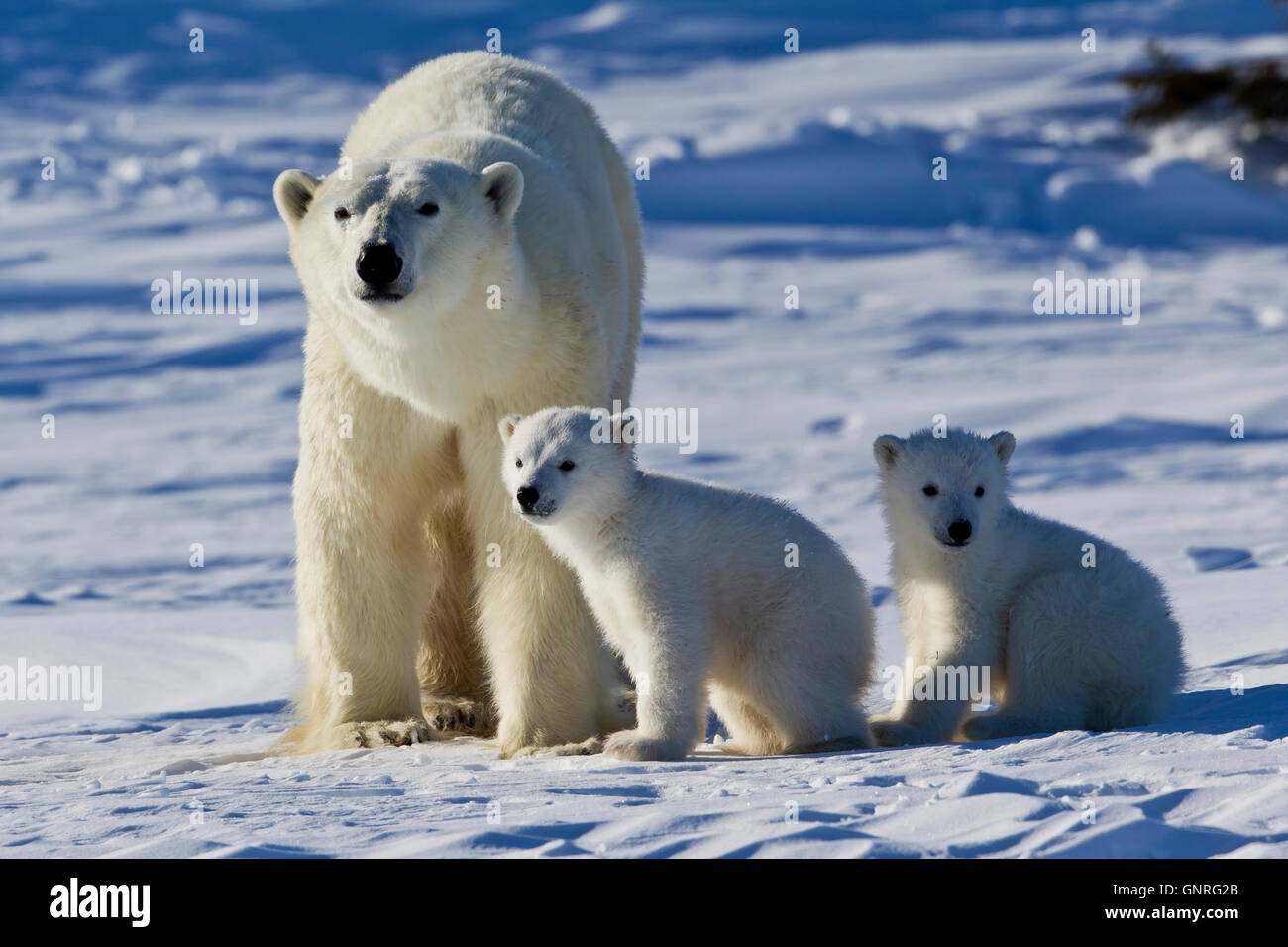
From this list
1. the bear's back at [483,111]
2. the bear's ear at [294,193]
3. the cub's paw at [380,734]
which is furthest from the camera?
the bear's back at [483,111]

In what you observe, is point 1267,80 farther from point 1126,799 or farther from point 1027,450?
point 1126,799

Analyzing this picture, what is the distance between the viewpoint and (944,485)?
3941mm

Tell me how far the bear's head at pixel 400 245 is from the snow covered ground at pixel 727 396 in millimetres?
1095

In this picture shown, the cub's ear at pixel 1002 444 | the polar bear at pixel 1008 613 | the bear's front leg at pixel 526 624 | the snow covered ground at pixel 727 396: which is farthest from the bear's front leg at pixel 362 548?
the cub's ear at pixel 1002 444

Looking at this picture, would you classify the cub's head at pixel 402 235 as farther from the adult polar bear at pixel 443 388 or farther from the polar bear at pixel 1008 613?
the polar bear at pixel 1008 613

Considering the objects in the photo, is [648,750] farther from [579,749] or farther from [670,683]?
[579,749]

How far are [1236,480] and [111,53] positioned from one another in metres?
24.9

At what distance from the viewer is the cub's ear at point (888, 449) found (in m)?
4.06

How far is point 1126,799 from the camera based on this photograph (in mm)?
2951

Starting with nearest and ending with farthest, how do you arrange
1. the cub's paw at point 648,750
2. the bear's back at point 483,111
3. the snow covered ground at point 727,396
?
the snow covered ground at point 727,396 → the cub's paw at point 648,750 → the bear's back at point 483,111

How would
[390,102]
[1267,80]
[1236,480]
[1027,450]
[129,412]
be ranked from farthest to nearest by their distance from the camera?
[1267,80] < [129,412] < [1027,450] < [1236,480] < [390,102]

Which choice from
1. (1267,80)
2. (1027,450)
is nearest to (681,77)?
(1267,80)

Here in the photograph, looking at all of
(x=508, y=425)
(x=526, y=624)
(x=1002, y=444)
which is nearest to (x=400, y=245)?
(x=508, y=425)

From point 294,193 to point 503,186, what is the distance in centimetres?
57
